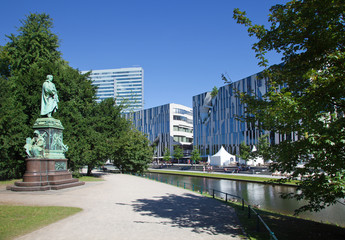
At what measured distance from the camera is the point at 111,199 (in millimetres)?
13859

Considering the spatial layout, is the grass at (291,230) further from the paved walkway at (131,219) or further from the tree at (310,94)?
the tree at (310,94)

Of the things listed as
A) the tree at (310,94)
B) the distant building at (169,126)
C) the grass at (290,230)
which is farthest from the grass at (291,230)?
the distant building at (169,126)

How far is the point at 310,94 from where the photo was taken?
7.46m

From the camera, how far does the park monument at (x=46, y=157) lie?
15711 millimetres

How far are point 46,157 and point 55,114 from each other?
709cm

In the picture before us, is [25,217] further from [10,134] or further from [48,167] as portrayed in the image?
[10,134]

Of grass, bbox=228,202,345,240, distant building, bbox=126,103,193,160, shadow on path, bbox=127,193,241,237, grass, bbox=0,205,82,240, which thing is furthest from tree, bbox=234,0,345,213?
distant building, bbox=126,103,193,160

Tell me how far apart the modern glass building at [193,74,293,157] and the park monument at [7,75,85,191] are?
52.8 m

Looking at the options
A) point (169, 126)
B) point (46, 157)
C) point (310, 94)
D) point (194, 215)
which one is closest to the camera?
point (310, 94)

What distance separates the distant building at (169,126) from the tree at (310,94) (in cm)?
8426

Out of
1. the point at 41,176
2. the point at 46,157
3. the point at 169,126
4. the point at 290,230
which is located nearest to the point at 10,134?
the point at 46,157

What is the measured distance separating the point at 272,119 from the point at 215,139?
Answer: 74.9m

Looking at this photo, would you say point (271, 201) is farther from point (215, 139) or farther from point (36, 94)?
point (215, 139)

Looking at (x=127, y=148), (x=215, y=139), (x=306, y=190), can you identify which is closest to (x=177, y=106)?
(x=215, y=139)
